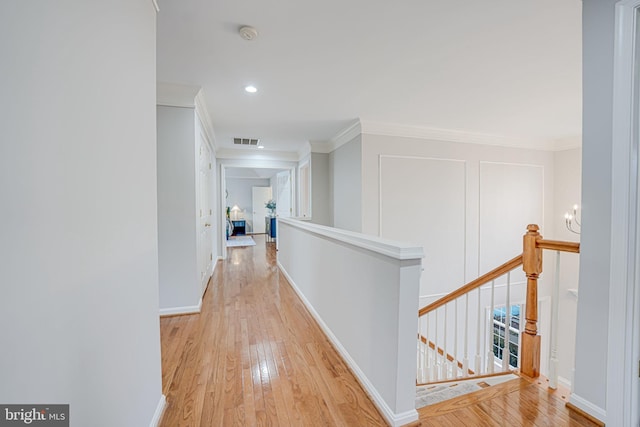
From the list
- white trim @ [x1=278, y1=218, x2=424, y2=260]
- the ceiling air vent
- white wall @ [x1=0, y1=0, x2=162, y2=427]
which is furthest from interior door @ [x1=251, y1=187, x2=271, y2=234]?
white wall @ [x1=0, y1=0, x2=162, y2=427]

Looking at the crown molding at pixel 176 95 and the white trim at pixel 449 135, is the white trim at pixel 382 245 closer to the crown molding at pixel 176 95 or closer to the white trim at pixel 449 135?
the crown molding at pixel 176 95

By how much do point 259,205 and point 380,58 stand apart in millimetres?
8909

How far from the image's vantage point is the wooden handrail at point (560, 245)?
1454 mm

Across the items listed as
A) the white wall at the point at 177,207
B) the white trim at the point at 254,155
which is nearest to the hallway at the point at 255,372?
the white wall at the point at 177,207

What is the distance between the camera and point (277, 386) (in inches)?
65.6

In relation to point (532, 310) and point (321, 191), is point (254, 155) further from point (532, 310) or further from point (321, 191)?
point (532, 310)

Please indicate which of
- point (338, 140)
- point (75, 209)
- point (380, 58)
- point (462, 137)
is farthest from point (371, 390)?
point (462, 137)

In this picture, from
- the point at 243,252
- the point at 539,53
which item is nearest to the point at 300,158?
the point at 243,252

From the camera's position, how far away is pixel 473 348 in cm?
431

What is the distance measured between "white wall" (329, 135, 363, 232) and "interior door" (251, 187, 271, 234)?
19.8ft

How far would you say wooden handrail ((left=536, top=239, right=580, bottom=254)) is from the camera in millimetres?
1454

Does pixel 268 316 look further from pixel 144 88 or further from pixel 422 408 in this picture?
pixel 144 88

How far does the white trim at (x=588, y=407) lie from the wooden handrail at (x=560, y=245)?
79cm

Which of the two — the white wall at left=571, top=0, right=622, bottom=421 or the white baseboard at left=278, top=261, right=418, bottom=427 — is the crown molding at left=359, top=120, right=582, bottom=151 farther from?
the white baseboard at left=278, top=261, right=418, bottom=427
